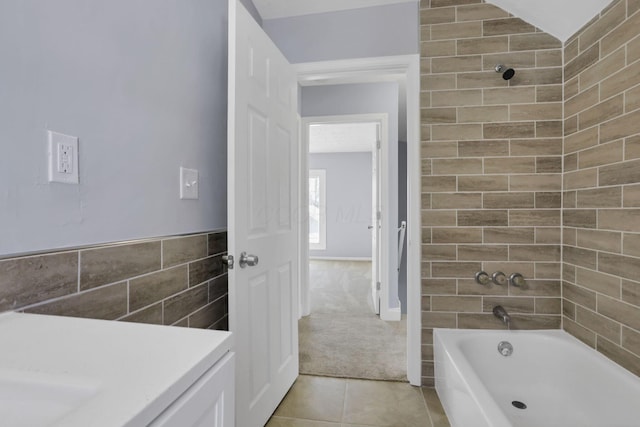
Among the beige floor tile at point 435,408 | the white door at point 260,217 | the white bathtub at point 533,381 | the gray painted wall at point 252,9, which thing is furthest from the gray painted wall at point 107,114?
the beige floor tile at point 435,408

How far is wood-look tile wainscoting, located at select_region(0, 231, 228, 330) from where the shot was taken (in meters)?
0.73

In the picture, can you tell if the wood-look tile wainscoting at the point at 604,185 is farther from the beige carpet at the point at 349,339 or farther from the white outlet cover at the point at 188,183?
the white outlet cover at the point at 188,183

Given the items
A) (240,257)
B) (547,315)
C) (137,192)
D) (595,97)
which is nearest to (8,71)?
(137,192)

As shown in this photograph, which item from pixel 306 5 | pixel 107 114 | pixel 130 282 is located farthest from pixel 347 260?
pixel 107 114

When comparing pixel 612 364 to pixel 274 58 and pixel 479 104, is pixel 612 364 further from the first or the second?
pixel 274 58

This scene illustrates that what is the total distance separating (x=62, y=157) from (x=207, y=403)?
2.32 ft

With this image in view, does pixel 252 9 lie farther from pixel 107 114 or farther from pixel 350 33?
pixel 107 114

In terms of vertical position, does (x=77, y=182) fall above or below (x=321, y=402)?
above

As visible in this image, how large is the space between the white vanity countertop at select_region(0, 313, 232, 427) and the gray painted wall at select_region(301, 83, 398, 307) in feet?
8.76

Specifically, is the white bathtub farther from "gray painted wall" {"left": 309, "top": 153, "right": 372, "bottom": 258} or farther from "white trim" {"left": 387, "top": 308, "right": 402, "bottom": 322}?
"gray painted wall" {"left": 309, "top": 153, "right": 372, "bottom": 258}

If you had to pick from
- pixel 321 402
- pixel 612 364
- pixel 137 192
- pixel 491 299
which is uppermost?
pixel 137 192

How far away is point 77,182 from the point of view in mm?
834

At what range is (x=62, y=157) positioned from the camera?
2.60 feet

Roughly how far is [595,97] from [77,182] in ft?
7.26
